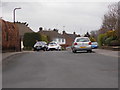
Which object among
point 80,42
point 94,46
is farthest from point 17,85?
point 94,46

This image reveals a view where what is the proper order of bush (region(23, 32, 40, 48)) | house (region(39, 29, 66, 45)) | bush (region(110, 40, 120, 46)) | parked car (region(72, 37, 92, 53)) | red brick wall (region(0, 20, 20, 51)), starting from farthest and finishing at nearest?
1. house (region(39, 29, 66, 45))
2. bush (region(23, 32, 40, 48))
3. bush (region(110, 40, 120, 46))
4. parked car (region(72, 37, 92, 53))
5. red brick wall (region(0, 20, 20, 51))

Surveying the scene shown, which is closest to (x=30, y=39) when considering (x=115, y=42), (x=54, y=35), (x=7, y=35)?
(x=115, y=42)

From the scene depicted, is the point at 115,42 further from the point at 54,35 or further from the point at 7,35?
the point at 54,35

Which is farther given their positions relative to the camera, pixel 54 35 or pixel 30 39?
pixel 54 35

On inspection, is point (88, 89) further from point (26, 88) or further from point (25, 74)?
point (25, 74)

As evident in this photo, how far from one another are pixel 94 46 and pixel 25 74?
3923cm

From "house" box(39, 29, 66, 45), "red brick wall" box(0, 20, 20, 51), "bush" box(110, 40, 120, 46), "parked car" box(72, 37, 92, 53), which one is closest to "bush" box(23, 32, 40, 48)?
"red brick wall" box(0, 20, 20, 51)

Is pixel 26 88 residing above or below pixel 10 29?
below

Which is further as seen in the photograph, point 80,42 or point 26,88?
point 80,42

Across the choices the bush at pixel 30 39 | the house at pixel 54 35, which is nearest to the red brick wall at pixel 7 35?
the bush at pixel 30 39

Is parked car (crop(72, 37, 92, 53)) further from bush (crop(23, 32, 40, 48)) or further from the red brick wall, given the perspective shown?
bush (crop(23, 32, 40, 48))

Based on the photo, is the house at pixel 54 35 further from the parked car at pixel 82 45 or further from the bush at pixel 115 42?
the parked car at pixel 82 45

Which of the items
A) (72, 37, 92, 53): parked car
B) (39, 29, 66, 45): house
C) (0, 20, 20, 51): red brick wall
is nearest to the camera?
(0, 20, 20, 51): red brick wall

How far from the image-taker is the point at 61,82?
8.46m
